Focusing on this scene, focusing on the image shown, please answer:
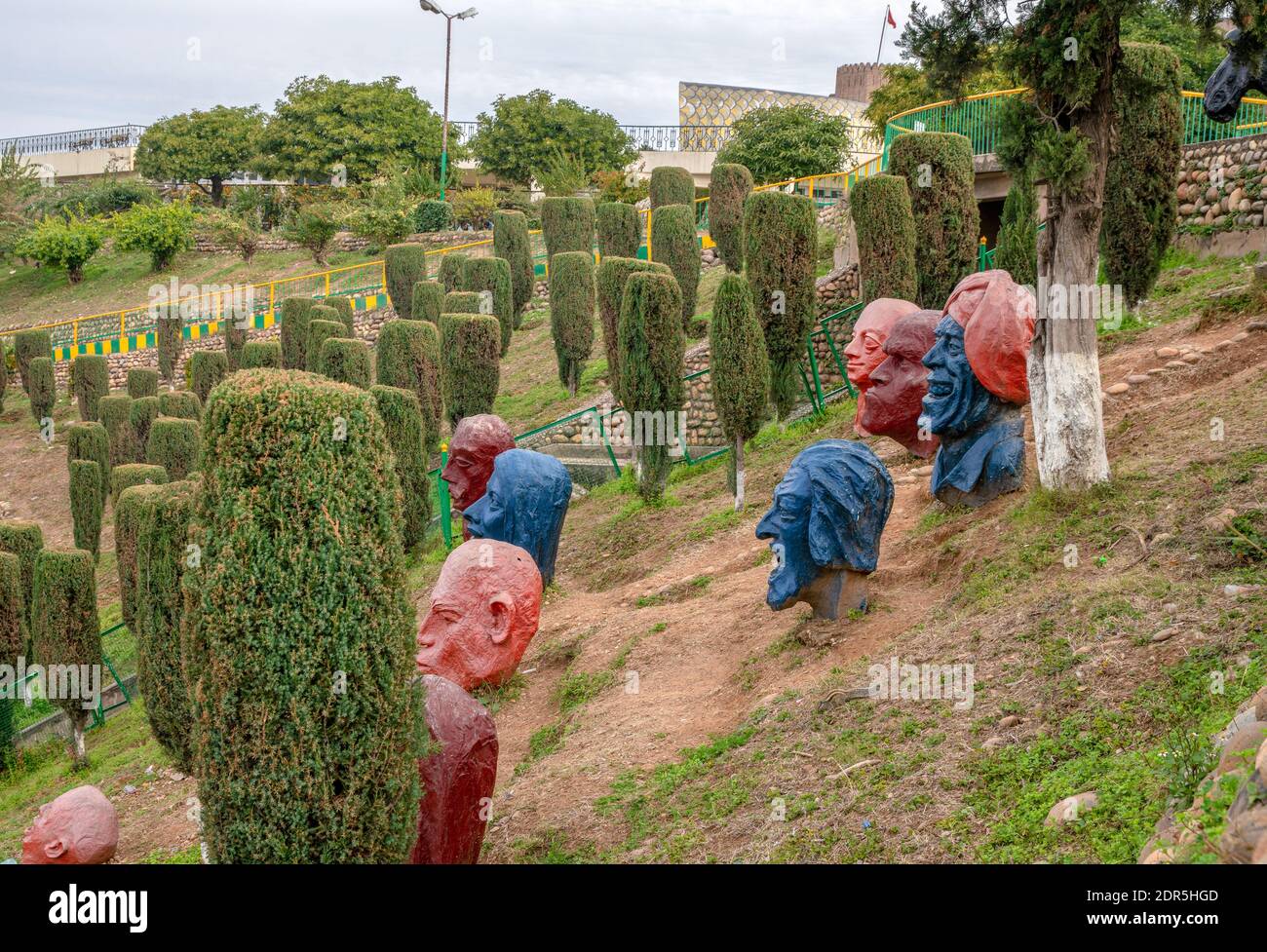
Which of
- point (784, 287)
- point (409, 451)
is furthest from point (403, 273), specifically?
point (784, 287)

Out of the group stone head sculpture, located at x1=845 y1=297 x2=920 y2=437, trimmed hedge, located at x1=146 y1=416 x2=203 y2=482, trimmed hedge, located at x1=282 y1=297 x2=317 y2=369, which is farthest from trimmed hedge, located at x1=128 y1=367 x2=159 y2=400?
stone head sculpture, located at x1=845 y1=297 x2=920 y2=437

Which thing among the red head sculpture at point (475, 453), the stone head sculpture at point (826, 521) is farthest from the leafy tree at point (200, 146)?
the stone head sculpture at point (826, 521)

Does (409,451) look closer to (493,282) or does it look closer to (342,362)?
(342,362)

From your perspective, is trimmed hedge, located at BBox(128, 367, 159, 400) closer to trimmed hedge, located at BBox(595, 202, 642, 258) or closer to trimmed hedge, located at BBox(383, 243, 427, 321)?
trimmed hedge, located at BBox(383, 243, 427, 321)

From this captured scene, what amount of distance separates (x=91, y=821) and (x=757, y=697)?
590cm

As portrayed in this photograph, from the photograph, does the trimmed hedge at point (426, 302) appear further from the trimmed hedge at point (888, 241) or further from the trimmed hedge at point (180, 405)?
the trimmed hedge at point (888, 241)

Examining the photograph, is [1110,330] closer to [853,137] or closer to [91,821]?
[91,821]

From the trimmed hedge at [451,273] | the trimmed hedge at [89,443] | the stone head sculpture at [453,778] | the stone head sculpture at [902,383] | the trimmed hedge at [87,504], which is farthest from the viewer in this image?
the trimmed hedge at [451,273]

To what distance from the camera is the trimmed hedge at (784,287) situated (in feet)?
57.0

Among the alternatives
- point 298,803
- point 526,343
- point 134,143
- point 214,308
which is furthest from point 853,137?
point 298,803

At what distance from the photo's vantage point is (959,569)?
10383 millimetres

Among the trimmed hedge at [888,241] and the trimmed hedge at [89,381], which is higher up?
the trimmed hedge at [888,241]

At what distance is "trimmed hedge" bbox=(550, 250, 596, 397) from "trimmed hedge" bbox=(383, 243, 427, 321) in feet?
21.7

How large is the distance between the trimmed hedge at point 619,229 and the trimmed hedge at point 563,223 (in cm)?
225
